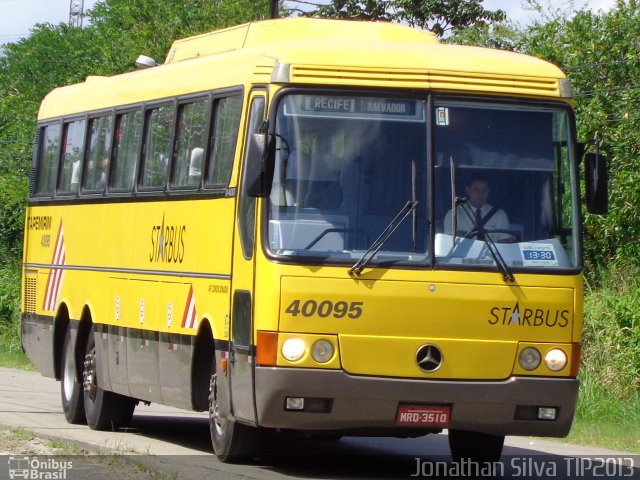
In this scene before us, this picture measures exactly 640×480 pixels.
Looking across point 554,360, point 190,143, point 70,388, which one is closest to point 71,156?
point 70,388

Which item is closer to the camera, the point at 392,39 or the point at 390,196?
the point at 390,196

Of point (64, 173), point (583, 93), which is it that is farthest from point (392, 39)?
point (583, 93)

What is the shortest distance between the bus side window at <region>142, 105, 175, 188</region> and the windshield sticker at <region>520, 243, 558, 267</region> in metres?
3.94

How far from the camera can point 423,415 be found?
10.7 metres

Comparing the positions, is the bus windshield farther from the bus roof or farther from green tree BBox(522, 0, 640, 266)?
green tree BBox(522, 0, 640, 266)

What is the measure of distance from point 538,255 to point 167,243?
12.3ft

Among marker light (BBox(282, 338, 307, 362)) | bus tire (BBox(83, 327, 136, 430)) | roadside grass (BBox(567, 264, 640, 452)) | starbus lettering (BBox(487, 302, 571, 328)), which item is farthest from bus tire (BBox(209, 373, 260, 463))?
roadside grass (BBox(567, 264, 640, 452))

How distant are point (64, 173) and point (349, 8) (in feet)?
91.4

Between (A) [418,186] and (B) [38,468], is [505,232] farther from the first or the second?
(B) [38,468]

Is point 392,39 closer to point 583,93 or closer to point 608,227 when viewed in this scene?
point 608,227

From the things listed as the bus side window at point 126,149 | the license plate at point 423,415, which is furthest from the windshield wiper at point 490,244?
the bus side window at point 126,149

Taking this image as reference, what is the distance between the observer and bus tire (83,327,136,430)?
49.9 ft

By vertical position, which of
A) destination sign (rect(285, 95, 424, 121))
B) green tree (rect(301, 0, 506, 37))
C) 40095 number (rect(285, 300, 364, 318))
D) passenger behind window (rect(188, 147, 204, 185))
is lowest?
40095 number (rect(285, 300, 364, 318))

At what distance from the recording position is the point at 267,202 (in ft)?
35.2
